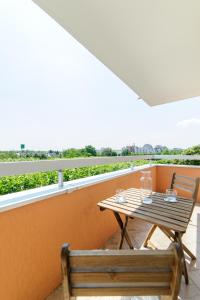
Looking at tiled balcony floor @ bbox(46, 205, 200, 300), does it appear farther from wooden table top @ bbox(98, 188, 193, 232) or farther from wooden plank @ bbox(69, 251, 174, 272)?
wooden plank @ bbox(69, 251, 174, 272)

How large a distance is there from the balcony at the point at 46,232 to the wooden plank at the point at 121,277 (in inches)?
30.0

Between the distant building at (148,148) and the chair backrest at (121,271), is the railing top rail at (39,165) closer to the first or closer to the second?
the chair backrest at (121,271)

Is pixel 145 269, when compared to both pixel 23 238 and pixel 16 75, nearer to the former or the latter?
pixel 23 238

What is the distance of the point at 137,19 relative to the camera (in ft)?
5.61

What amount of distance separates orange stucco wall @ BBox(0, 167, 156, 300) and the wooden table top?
0.36 meters

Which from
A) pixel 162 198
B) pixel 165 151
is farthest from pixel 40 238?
pixel 165 151

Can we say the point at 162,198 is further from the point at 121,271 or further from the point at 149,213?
the point at 121,271

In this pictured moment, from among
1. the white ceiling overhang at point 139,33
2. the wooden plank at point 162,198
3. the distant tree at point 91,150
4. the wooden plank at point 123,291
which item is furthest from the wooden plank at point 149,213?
the white ceiling overhang at point 139,33

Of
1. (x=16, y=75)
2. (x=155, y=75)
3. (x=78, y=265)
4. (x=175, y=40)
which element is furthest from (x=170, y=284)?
(x=16, y=75)

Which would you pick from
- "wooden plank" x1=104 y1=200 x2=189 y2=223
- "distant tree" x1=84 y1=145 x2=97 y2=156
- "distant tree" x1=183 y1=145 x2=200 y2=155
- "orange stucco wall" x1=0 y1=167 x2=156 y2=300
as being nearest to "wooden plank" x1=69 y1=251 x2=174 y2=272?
"orange stucco wall" x1=0 y1=167 x2=156 y2=300

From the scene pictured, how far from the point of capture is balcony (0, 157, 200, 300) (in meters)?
1.40

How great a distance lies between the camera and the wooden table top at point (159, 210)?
1.58 meters

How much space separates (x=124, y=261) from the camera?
760 mm

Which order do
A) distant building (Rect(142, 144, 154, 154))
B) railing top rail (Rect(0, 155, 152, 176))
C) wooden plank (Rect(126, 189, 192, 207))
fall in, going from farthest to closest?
distant building (Rect(142, 144, 154, 154)) < wooden plank (Rect(126, 189, 192, 207)) < railing top rail (Rect(0, 155, 152, 176))
